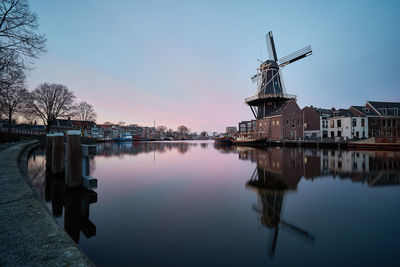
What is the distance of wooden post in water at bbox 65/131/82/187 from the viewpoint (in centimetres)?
651

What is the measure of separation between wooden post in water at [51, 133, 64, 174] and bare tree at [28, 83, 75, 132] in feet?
110

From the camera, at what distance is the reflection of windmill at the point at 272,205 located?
3611mm

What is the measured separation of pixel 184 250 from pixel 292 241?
6.72ft

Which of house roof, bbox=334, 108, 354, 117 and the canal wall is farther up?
house roof, bbox=334, 108, 354, 117

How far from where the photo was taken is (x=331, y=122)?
41.3 metres

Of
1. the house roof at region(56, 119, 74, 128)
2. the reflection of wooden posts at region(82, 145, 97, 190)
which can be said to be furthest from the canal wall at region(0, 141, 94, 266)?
the house roof at region(56, 119, 74, 128)

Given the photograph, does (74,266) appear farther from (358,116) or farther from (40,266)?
(358,116)

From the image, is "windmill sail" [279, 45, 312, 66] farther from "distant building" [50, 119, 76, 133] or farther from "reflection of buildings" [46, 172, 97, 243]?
"distant building" [50, 119, 76, 133]

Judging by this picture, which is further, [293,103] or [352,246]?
[293,103]

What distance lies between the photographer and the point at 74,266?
173 cm

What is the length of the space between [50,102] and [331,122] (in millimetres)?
61886

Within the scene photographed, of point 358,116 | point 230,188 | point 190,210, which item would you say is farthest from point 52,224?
point 358,116

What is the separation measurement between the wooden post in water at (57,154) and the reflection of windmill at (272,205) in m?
9.74

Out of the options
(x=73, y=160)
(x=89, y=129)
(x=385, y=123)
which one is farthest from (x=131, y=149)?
(x=89, y=129)
